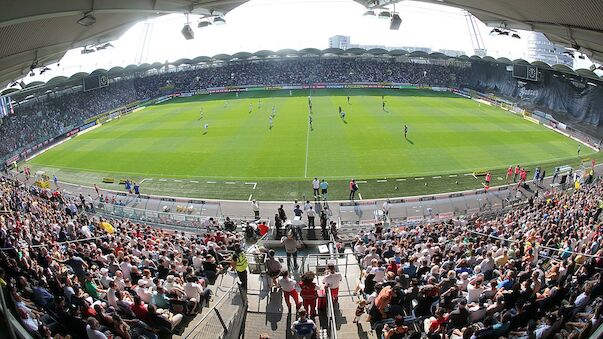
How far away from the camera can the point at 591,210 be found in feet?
49.0

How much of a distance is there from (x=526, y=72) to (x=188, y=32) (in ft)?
153

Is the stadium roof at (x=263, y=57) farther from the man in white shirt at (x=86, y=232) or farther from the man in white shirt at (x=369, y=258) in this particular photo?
the man in white shirt at (x=369, y=258)

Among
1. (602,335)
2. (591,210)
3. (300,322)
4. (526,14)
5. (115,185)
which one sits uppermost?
(526,14)

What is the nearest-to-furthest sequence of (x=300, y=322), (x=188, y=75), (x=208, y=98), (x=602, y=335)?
1. (x=602, y=335)
2. (x=300, y=322)
3. (x=208, y=98)
4. (x=188, y=75)

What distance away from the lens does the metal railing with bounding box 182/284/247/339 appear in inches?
298

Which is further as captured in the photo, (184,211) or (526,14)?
(184,211)

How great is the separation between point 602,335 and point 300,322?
4.37 meters

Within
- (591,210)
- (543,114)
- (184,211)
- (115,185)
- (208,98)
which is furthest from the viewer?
(208,98)

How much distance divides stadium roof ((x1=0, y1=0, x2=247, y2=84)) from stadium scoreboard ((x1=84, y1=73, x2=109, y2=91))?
1902 inches

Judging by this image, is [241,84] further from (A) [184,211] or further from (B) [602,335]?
(B) [602,335]

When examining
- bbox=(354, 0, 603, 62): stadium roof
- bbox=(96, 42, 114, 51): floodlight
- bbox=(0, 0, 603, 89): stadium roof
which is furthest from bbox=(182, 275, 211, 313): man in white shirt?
bbox=(96, 42, 114, 51): floodlight

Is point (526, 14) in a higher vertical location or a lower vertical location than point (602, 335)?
higher

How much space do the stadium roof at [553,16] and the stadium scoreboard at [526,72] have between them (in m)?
42.2

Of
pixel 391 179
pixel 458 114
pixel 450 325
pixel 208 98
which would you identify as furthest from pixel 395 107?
pixel 450 325
